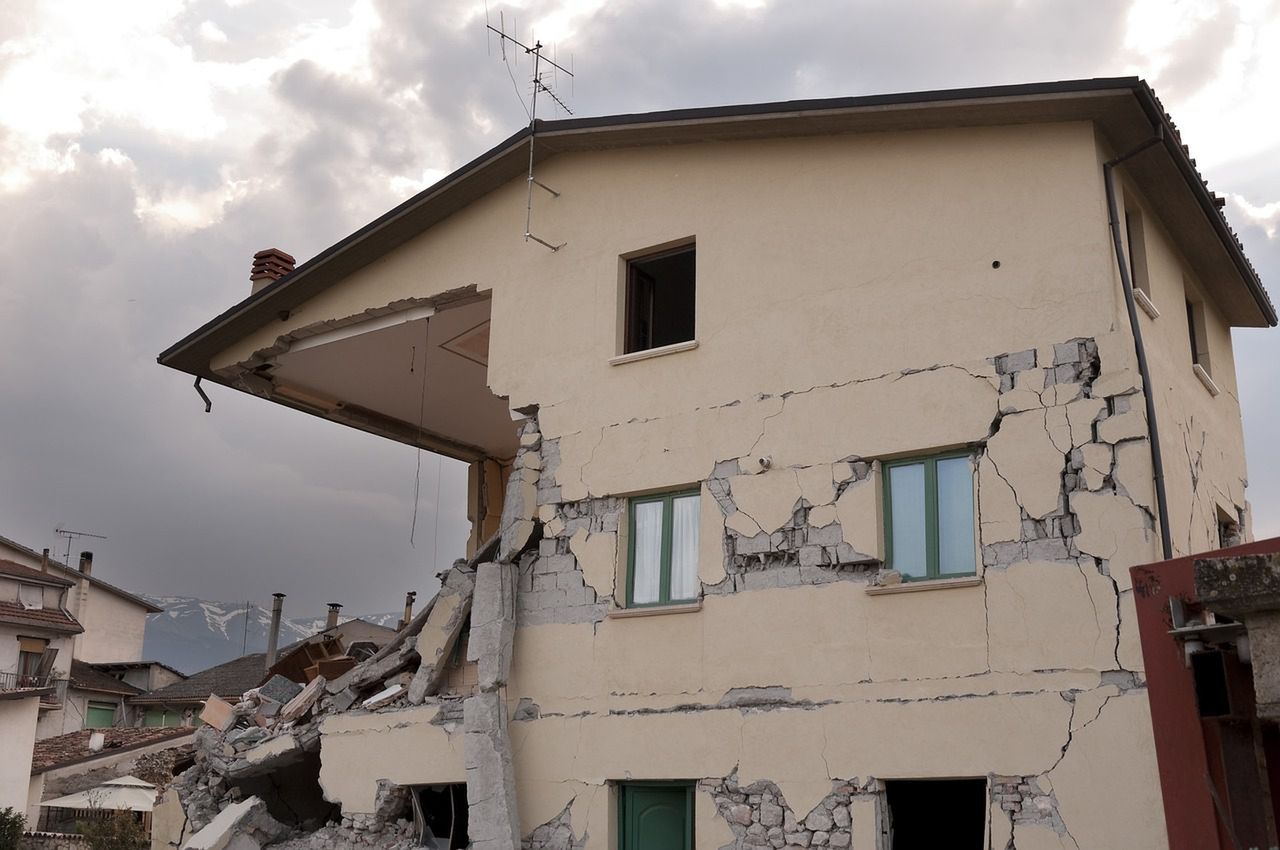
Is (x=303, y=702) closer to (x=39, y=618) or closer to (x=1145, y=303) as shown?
(x=1145, y=303)

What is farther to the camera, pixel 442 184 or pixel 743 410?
pixel 442 184

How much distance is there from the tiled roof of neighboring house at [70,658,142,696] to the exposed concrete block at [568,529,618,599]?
→ 37232mm

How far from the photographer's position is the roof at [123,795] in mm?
28234

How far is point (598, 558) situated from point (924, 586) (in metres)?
3.94

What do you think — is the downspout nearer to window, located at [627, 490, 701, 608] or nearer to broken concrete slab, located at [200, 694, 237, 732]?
window, located at [627, 490, 701, 608]

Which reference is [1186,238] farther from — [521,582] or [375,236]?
[375,236]

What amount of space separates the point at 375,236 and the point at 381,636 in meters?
18.5

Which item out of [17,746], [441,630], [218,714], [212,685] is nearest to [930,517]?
[441,630]

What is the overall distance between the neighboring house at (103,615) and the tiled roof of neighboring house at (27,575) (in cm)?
980

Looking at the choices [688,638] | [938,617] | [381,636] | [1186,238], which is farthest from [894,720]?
[381,636]

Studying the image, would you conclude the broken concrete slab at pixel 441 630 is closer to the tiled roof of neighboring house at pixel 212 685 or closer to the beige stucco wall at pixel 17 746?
the beige stucco wall at pixel 17 746

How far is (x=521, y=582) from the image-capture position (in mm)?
14234

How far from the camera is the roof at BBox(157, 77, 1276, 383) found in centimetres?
1126

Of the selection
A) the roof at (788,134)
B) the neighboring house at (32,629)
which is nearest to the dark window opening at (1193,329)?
the roof at (788,134)
